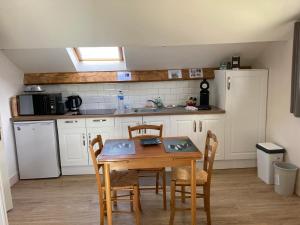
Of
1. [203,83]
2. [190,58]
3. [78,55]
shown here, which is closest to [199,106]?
[203,83]

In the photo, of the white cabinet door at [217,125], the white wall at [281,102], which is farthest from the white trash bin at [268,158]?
the white cabinet door at [217,125]

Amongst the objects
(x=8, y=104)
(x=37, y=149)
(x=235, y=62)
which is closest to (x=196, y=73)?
(x=235, y=62)

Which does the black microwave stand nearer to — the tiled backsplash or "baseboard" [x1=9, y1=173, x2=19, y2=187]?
the tiled backsplash

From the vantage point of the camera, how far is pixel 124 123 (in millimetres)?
3721

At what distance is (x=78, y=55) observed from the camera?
3.91m

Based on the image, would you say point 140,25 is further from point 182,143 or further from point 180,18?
point 182,143

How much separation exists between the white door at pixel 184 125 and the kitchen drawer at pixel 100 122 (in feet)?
2.86

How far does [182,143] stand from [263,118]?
1.77 m

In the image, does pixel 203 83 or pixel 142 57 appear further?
pixel 203 83

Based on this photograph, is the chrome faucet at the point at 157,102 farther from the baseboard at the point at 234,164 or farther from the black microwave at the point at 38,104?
the black microwave at the point at 38,104

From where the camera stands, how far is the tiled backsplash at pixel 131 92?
13.6ft

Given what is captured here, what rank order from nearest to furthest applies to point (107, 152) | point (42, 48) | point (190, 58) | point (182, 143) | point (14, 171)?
point (107, 152), point (182, 143), point (42, 48), point (14, 171), point (190, 58)

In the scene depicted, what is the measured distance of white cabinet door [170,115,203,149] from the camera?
374cm

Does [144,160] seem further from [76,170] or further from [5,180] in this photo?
[76,170]
